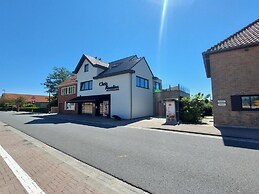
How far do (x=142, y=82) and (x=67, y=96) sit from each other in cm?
1539

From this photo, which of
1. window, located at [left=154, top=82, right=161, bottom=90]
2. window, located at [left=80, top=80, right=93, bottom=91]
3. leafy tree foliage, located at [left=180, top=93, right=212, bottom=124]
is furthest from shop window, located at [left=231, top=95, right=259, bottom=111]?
window, located at [left=80, top=80, right=93, bottom=91]

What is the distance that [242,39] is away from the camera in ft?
41.0

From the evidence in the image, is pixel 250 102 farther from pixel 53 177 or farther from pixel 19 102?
pixel 19 102

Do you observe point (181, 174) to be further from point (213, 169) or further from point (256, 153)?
point (256, 153)

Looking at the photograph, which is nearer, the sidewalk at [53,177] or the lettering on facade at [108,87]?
the sidewalk at [53,177]

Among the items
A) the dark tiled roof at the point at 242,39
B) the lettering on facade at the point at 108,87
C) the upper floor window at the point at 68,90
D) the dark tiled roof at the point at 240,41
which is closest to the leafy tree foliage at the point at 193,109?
the dark tiled roof at the point at 240,41

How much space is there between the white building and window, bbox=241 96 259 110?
37.2 feet

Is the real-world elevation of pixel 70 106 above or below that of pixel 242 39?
below

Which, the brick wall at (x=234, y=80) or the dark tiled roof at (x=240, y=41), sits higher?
the dark tiled roof at (x=240, y=41)

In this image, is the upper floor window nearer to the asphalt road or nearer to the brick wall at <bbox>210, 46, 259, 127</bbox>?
the asphalt road

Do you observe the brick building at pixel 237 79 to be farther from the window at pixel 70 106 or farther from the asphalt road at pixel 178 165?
the window at pixel 70 106

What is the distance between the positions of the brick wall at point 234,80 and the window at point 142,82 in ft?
33.6

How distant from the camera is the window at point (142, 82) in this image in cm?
2179

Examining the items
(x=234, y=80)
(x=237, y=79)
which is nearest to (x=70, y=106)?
(x=234, y=80)
